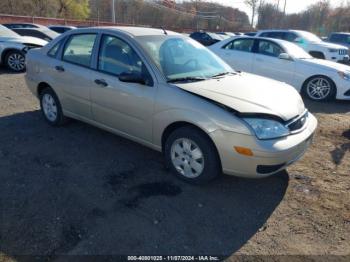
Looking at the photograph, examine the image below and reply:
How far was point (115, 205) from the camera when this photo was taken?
3154mm

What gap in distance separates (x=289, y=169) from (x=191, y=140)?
4.89 ft

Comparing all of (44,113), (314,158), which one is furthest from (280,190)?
(44,113)

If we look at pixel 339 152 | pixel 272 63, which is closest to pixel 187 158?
pixel 339 152

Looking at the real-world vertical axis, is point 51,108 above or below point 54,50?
below

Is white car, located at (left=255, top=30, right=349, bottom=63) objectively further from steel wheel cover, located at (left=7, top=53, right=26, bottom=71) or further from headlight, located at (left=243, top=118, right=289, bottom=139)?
headlight, located at (left=243, top=118, right=289, bottom=139)

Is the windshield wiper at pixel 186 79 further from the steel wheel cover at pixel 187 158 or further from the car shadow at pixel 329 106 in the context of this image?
the car shadow at pixel 329 106

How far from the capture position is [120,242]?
266 centimetres

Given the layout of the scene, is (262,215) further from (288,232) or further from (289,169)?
(289,169)

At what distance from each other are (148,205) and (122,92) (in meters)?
1.44

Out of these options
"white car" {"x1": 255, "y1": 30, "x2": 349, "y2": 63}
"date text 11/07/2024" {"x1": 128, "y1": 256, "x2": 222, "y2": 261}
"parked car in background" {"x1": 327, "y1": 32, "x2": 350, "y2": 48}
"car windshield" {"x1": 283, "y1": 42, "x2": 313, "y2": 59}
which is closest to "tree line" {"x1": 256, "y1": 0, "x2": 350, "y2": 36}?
"parked car in background" {"x1": 327, "y1": 32, "x2": 350, "y2": 48}

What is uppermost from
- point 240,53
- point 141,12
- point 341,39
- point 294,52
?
point 141,12

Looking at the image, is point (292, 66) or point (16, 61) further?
point (16, 61)

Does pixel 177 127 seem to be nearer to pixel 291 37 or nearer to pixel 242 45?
pixel 242 45

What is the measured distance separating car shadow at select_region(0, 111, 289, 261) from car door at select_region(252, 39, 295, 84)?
15.7 feet
